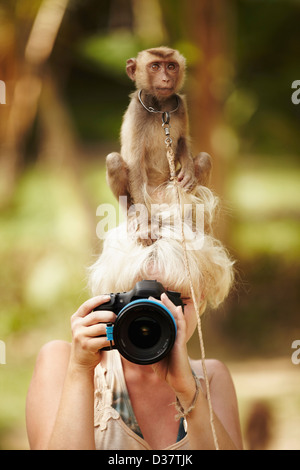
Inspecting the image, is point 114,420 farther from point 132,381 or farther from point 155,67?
point 155,67

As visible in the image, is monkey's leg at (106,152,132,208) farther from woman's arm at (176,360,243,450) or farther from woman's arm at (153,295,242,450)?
woman's arm at (176,360,243,450)

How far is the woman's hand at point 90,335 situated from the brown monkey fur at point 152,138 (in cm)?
29

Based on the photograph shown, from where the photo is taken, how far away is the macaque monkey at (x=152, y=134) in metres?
1.21

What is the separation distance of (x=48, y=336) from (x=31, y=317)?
0.36 metres

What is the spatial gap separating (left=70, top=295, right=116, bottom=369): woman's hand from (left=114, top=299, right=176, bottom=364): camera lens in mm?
47

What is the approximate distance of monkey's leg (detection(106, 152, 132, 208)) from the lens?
4.06 ft

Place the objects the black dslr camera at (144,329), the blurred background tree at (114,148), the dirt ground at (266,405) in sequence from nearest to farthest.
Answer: the black dslr camera at (144,329) < the dirt ground at (266,405) < the blurred background tree at (114,148)

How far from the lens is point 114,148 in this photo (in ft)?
9.63

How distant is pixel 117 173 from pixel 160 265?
25 cm

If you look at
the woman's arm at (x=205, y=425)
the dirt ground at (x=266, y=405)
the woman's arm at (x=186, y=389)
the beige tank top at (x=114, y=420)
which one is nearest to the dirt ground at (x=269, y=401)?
the dirt ground at (x=266, y=405)

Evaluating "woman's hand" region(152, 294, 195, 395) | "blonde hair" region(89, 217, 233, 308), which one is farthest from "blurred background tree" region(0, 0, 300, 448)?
"woman's hand" region(152, 294, 195, 395)

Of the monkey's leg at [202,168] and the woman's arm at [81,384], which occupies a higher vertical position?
the monkey's leg at [202,168]

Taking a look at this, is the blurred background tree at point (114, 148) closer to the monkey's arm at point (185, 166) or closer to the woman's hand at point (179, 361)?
the monkey's arm at point (185, 166)

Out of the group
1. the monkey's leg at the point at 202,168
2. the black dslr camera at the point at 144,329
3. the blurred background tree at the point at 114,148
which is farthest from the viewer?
the blurred background tree at the point at 114,148
